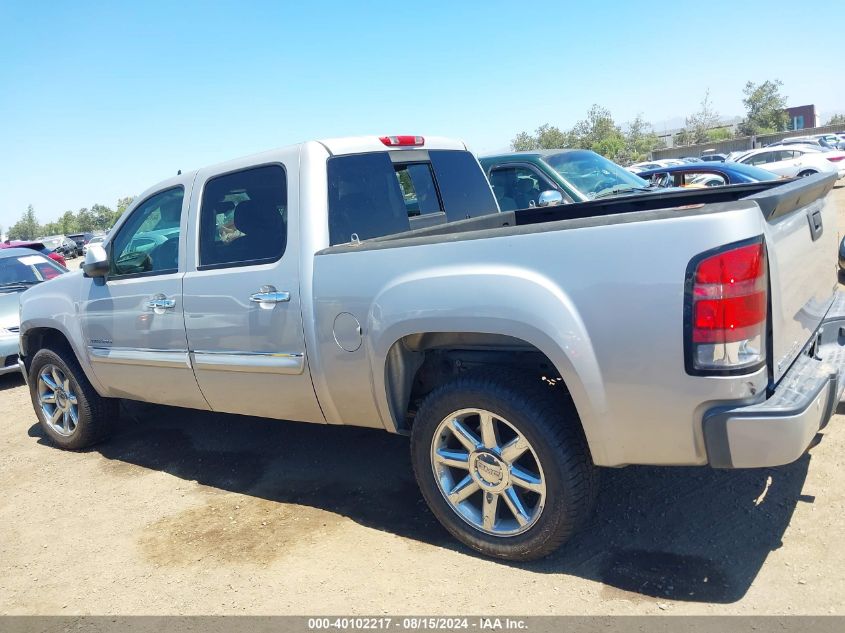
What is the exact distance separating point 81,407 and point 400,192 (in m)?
3.05

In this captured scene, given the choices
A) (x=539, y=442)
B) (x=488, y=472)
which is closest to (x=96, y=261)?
(x=488, y=472)

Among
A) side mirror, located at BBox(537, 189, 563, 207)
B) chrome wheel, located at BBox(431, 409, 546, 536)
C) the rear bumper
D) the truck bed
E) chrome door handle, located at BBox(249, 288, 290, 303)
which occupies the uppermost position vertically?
side mirror, located at BBox(537, 189, 563, 207)

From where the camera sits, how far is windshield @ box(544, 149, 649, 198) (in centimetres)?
770

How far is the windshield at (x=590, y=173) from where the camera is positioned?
7.70 meters

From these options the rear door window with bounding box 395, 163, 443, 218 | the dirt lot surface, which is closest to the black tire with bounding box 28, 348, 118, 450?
the dirt lot surface

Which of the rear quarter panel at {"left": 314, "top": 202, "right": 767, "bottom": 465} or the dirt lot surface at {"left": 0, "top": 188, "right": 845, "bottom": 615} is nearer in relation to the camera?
the rear quarter panel at {"left": 314, "top": 202, "right": 767, "bottom": 465}

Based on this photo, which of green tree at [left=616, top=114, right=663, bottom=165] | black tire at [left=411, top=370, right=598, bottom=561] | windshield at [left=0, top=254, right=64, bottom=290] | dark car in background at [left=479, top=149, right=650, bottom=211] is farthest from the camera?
green tree at [left=616, top=114, right=663, bottom=165]

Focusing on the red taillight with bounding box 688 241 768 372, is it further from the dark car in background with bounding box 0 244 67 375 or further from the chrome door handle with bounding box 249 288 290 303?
the dark car in background with bounding box 0 244 67 375

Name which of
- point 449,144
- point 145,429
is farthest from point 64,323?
point 449,144

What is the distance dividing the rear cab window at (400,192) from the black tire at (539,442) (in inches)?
45.5

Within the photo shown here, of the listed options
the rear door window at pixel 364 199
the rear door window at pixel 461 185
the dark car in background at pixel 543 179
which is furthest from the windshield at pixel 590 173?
the rear door window at pixel 364 199

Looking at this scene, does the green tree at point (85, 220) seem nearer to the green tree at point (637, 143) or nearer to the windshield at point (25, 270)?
the green tree at point (637, 143)

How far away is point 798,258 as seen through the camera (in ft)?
9.52

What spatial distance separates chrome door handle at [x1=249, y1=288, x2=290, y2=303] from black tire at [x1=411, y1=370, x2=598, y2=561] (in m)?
0.97
